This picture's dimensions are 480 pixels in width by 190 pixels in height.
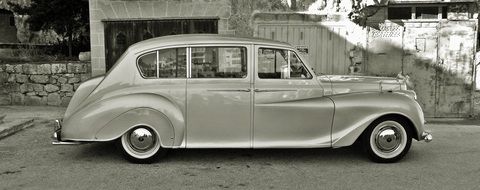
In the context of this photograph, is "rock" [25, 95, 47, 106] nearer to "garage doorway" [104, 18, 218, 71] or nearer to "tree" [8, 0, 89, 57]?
"garage doorway" [104, 18, 218, 71]

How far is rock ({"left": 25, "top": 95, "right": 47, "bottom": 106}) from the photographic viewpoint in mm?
10727

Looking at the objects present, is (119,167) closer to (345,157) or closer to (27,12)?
(345,157)

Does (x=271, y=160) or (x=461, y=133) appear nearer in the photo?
(x=271, y=160)

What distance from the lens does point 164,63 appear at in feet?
18.9

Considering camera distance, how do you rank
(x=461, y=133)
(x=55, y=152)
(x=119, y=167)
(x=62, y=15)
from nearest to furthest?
(x=119, y=167), (x=55, y=152), (x=461, y=133), (x=62, y=15)

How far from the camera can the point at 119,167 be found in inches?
220

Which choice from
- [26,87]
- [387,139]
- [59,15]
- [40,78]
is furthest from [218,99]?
[59,15]

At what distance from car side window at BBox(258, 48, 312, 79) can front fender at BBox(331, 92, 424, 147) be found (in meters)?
0.60

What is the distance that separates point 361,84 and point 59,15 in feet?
31.3

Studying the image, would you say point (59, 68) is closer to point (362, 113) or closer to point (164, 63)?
point (164, 63)

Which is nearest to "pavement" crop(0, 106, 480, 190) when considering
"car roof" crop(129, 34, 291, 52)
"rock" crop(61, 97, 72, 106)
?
"car roof" crop(129, 34, 291, 52)

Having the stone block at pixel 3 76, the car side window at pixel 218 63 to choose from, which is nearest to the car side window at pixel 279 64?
the car side window at pixel 218 63

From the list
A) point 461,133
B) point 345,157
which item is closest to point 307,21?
point 461,133

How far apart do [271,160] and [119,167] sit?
74.6 inches
